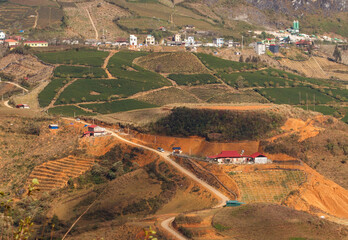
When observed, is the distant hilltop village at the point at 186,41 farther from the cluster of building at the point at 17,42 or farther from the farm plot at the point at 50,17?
the farm plot at the point at 50,17

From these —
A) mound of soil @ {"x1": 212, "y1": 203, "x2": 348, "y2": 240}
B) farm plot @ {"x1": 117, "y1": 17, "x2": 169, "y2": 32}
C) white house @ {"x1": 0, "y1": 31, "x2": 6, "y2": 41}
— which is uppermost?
farm plot @ {"x1": 117, "y1": 17, "x2": 169, "y2": 32}

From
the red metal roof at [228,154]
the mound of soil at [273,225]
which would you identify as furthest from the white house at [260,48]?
the mound of soil at [273,225]

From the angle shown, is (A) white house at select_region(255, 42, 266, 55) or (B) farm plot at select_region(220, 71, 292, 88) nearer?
(B) farm plot at select_region(220, 71, 292, 88)

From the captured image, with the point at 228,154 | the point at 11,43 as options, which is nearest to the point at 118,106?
the point at 228,154

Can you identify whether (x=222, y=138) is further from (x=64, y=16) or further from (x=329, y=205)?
(x=64, y=16)

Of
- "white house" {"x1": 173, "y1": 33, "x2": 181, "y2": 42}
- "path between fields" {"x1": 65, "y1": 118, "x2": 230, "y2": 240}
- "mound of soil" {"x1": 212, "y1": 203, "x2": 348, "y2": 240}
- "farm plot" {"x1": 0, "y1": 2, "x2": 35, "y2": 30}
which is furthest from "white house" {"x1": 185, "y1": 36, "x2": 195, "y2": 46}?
"mound of soil" {"x1": 212, "y1": 203, "x2": 348, "y2": 240}

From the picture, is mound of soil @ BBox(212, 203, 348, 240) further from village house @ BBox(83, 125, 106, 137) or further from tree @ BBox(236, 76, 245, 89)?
tree @ BBox(236, 76, 245, 89)
